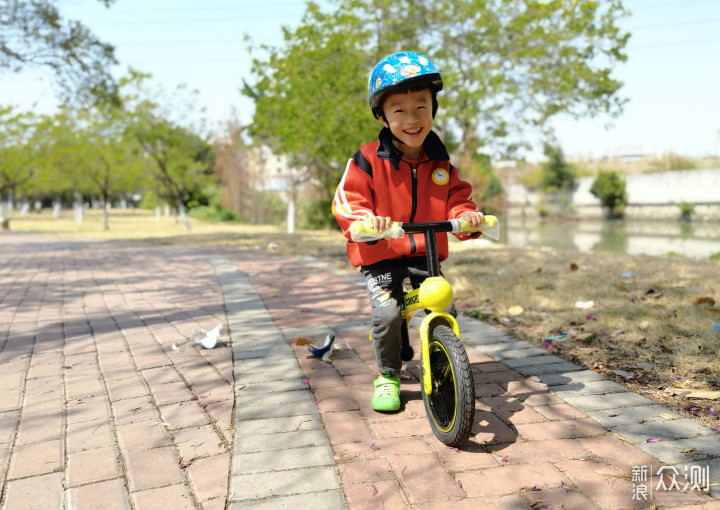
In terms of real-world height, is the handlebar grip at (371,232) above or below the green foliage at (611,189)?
below

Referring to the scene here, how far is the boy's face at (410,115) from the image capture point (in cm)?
265

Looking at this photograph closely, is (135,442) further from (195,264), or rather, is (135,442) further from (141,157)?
(141,157)

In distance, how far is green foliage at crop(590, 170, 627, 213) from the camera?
3819 centimetres

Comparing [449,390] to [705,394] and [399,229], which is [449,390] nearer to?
[399,229]

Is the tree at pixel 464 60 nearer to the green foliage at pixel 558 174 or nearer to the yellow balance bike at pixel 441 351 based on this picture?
the yellow balance bike at pixel 441 351

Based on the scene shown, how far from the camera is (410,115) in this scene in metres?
2.65

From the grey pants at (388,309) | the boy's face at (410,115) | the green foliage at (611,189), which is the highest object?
the green foliage at (611,189)

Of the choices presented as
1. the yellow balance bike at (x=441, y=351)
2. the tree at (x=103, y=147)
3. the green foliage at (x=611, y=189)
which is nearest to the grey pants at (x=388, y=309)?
the yellow balance bike at (x=441, y=351)

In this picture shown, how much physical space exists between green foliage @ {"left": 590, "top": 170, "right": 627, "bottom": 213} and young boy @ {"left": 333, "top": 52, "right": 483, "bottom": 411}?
39.3 metres

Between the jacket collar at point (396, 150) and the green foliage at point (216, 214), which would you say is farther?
the green foliage at point (216, 214)

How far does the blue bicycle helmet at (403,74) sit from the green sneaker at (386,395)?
141cm

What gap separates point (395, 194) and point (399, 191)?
3cm

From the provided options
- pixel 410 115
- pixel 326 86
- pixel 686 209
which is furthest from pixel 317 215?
pixel 410 115

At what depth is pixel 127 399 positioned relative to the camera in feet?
9.73
